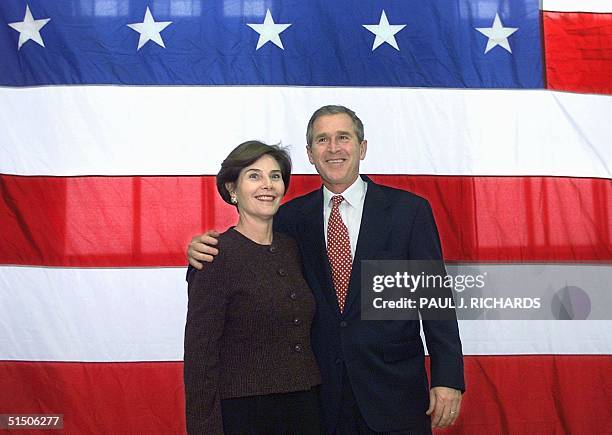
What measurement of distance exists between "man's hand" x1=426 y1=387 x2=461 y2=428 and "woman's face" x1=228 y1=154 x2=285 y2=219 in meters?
0.64

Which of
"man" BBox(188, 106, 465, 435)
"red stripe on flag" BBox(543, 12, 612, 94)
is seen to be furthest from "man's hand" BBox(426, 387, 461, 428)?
"red stripe on flag" BBox(543, 12, 612, 94)

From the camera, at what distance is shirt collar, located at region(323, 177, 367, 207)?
1.85 meters

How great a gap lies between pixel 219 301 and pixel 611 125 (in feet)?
5.97

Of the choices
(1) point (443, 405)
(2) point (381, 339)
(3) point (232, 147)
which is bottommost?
(1) point (443, 405)

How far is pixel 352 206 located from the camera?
1.84 meters

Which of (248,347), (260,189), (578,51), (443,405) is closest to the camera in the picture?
(248,347)

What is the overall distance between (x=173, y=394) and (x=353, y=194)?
1.09 meters

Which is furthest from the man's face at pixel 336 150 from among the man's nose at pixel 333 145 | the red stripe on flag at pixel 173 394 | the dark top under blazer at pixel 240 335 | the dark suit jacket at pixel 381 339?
the red stripe on flag at pixel 173 394

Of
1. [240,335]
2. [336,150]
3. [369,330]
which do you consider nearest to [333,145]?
[336,150]

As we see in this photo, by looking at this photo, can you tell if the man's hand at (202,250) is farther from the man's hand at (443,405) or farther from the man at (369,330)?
the man's hand at (443,405)

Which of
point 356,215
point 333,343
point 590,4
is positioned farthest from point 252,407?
point 590,4

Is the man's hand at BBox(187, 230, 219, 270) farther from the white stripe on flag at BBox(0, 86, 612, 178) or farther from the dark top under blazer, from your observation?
the white stripe on flag at BBox(0, 86, 612, 178)

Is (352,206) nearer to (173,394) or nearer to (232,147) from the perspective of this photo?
(232,147)

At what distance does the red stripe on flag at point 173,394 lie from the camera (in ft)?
7.80
